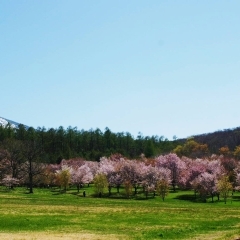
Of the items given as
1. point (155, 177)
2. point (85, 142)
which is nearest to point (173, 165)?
→ point (155, 177)

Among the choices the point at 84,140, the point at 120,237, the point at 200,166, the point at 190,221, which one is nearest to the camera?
the point at 120,237

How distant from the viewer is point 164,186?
268 ft

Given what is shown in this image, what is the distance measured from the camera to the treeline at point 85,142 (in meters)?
164

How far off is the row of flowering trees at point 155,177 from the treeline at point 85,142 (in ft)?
119

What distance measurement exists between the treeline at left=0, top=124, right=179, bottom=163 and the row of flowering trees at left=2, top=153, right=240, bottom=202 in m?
36.4

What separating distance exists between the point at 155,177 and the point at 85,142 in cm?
8567

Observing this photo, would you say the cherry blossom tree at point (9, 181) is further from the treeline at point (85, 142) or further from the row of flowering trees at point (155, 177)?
the treeline at point (85, 142)

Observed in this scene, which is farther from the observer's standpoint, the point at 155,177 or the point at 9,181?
the point at 9,181

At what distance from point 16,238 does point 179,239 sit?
430 inches

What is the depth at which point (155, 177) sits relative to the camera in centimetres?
9875

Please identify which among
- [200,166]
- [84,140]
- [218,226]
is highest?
[84,140]

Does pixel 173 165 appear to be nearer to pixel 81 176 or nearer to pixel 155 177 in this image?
pixel 155 177

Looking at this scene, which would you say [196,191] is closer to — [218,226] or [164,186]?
[164,186]

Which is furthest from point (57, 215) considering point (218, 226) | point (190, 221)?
point (218, 226)
